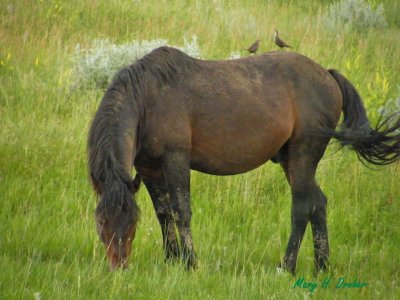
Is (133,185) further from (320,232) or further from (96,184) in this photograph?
(320,232)

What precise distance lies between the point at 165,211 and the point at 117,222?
1144 mm

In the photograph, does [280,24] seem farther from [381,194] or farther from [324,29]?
[381,194]

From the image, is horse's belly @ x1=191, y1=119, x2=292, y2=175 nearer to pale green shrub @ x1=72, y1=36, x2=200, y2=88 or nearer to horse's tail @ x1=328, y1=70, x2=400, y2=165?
horse's tail @ x1=328, y1=70, x2=400, y2=165

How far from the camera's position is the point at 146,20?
12.3 metres

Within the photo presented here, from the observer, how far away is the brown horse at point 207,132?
14.4 feet

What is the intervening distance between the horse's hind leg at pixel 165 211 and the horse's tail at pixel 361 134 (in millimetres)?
1635

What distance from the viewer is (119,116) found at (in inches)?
184

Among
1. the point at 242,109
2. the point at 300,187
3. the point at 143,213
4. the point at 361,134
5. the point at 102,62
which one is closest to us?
the point at 242,109

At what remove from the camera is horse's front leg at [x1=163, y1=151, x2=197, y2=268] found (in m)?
4.98

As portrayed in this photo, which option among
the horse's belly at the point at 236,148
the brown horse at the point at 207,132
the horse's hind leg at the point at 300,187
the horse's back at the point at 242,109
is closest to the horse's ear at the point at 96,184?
the brown horse at the point at 207,132

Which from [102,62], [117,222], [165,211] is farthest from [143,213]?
[102,62]

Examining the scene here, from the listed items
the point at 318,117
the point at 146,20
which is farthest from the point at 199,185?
the point at 146,20

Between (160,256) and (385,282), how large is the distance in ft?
6.41
